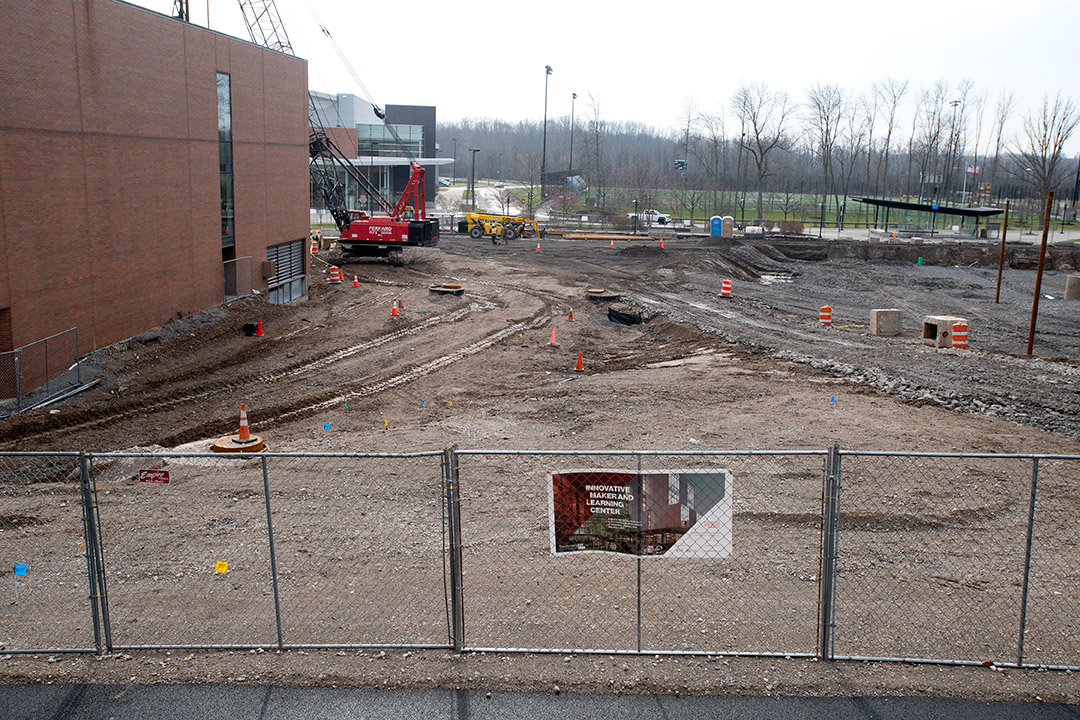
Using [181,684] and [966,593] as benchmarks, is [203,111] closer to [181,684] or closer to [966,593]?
[181,684]

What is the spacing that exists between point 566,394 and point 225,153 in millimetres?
16942

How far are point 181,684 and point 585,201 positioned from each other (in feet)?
307

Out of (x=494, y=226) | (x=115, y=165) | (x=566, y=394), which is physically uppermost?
(x=115, y=165)

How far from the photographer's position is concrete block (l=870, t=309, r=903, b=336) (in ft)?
98.4

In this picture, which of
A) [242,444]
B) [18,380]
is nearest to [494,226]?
[18,380]

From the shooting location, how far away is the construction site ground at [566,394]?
299 inches

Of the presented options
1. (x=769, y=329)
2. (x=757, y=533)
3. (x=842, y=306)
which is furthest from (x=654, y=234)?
(x=757, y=533)

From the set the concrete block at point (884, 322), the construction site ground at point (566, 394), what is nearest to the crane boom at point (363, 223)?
the construction site ground at point (566, 394)

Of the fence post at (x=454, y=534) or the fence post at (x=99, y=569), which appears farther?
the fence post at (x=99, y=569)

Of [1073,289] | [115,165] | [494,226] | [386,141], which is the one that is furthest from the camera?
[386,141]

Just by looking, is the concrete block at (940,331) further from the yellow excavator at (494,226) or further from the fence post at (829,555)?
the yellow excavator at (494,226)

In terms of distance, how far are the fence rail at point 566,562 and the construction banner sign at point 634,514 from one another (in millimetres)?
20

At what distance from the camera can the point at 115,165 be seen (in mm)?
23094

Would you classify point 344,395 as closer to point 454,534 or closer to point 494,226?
point 454,534
